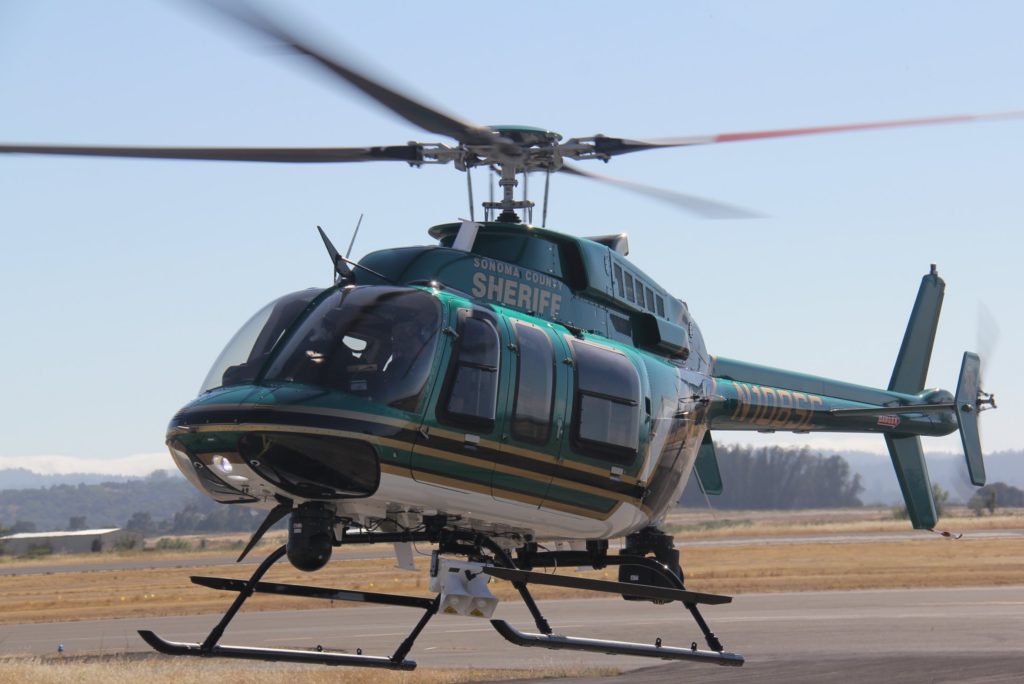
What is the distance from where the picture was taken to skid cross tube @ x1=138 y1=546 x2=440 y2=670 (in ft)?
40.0

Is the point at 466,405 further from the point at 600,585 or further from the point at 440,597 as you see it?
the point at 600,585

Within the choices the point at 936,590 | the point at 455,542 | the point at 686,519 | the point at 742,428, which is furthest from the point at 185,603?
the point at 686,519

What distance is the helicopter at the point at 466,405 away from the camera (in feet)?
36.0

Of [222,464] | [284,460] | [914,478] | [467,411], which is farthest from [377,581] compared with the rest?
[284,460]

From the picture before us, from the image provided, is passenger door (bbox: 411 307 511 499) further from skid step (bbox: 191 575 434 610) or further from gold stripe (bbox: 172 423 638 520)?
skid step (bbox: 191 575 434 610)

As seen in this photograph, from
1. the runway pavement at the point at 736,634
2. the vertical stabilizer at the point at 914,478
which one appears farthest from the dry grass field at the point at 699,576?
the vertical stabilizer at the point at 914,478

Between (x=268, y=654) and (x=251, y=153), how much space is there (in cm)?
508

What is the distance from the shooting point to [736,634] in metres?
27.4

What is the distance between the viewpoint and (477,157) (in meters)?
13.3

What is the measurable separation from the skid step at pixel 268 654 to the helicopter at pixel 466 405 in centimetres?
3

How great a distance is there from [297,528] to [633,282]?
18.2ft

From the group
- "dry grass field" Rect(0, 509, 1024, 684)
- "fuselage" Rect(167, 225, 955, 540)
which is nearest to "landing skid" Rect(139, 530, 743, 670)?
"fuselage" Rect(167, 225, 955, 540)

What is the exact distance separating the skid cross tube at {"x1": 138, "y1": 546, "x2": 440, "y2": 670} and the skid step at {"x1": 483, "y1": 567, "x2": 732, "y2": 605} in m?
0.83

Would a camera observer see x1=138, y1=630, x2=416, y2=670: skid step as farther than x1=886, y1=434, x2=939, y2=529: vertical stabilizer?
No
